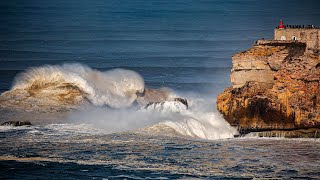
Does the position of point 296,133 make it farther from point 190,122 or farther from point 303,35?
point 303,35

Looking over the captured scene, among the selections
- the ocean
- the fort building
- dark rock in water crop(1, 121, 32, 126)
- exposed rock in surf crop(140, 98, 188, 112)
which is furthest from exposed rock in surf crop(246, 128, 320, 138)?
dark rock in water crop(1, 121, 32, 126)

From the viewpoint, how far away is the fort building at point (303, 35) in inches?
1737

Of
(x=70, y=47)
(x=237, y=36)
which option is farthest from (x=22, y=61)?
(x=237, y=36)

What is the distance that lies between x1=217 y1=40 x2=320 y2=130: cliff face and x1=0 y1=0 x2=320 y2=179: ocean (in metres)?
0.75

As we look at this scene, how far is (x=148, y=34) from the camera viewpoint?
90.9m

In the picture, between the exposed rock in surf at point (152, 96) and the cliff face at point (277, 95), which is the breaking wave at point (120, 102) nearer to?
the exposed rock in surf at point (152, 96)

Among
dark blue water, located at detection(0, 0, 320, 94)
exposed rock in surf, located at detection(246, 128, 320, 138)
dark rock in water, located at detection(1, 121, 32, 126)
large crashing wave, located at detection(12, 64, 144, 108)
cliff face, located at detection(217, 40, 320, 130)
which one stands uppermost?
dark blue water, located at detection(0, 0, 320, 94)

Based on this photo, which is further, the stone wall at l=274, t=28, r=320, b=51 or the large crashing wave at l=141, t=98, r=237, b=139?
the stone wall at l=274, t=28, r=320, b=51

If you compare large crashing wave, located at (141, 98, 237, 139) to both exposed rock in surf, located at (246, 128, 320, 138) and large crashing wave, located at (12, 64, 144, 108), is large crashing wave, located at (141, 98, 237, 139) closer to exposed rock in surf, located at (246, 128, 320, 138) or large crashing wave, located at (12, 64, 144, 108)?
exposed rock in surf, located at (246, 128, 320, 138)

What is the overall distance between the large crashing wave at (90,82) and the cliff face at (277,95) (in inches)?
396

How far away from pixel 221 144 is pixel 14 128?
8.35m

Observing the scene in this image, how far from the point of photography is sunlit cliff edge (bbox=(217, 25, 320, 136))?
40.0 m

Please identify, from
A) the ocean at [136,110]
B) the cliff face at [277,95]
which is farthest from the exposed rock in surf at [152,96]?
the cliff face at [277,95]

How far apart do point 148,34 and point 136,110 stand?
44.0 meters
